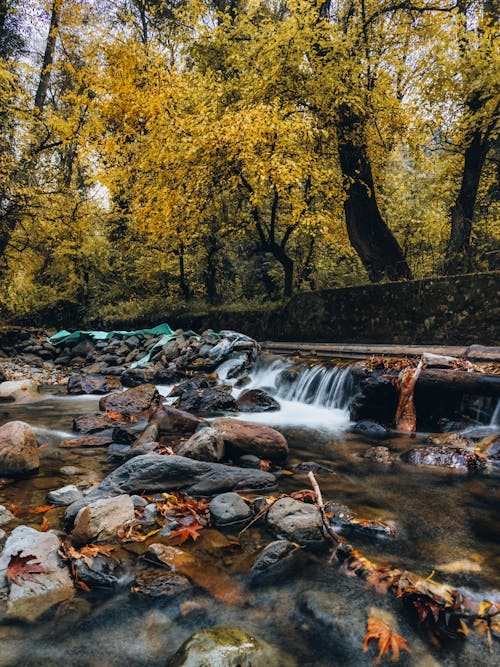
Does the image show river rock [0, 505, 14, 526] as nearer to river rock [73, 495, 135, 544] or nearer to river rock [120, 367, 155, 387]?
river rock [73, 495, 135, 544]

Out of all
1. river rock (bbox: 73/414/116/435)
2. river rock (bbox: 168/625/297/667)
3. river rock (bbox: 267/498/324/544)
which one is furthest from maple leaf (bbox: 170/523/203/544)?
river rock (bbox: 73/414/116/435)

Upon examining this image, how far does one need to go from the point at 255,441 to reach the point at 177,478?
1118 mm

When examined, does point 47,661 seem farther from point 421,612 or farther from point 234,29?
point 234,29

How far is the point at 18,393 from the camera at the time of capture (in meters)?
8.59

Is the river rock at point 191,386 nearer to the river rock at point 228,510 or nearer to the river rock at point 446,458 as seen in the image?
the river rock at point 446,458

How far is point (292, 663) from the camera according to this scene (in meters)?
1.76

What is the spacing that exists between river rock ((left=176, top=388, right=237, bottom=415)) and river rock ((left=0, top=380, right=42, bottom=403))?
351cm

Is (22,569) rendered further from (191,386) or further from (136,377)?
(136,377)

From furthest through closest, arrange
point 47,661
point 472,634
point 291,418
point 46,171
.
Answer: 1. point 46,171
2. point 291,418
3. point 472,634
4. point 47,661

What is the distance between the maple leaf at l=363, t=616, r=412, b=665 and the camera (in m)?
1.82

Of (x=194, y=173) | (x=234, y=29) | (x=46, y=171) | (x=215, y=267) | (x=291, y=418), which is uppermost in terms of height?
(x=234, y=29)

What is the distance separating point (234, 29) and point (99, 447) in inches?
483

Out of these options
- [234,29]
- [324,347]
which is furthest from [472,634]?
[234,29]

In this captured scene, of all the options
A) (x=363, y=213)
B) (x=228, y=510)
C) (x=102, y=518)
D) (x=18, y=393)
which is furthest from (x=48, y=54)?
(x=228, y=510)
